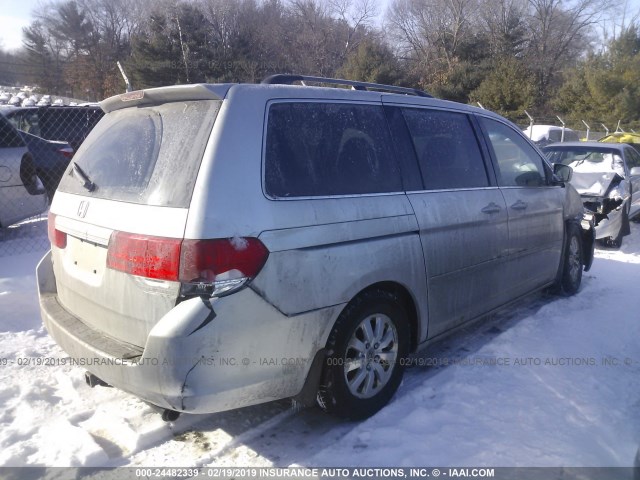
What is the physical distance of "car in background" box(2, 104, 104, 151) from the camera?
9406mm

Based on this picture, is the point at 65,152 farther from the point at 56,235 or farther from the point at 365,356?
the point at 365,356

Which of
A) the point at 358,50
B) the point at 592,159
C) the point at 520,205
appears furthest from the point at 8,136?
the point at 358,50

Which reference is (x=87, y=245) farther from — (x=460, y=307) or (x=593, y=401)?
(x=593, y=401)

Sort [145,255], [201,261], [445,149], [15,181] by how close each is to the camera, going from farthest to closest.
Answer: [15,181] → [445,149] → [145,255] → [201,261]

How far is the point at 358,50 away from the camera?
34000 mm

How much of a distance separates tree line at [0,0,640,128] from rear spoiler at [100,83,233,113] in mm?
23493

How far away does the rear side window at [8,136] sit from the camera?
6391 mm

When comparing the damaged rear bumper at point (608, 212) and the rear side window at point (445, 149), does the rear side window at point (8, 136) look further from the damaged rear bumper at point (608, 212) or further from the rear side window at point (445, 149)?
the damaged rear bumper at point (608, 212)

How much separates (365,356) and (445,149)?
1.63 metres

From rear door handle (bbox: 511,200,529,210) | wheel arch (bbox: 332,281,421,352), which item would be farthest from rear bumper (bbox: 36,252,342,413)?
rear door handle (bbox: 511,200,529,210)

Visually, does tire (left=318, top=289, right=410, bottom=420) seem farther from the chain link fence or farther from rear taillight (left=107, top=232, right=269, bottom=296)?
the chain link fence

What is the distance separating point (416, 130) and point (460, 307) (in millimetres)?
1254

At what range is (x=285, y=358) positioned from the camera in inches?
106

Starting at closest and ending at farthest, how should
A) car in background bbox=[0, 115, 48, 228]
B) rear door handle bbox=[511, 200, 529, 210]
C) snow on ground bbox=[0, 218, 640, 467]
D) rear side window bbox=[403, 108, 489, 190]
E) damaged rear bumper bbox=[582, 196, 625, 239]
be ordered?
snow on ground bbox=[0, 218, 640, 467] < rear side window bbox=[403, 108, 489, 190] < rear door handle bbox=[511, 200, 529, 210] < car in background bbox=[0, 115, 48, 228] < damaged rear bumper bbox=[582, 196, 625, 239]
